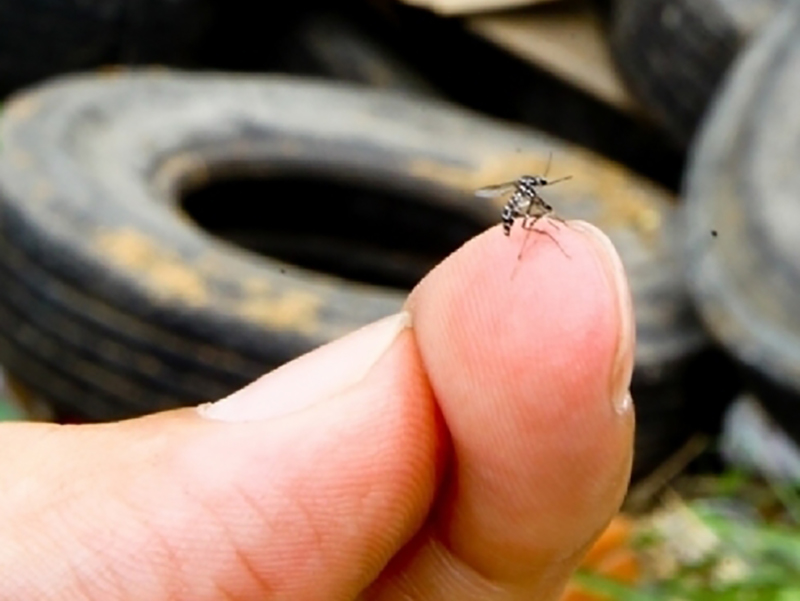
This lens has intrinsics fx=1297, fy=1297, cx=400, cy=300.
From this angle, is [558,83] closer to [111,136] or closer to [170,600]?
[111,136]

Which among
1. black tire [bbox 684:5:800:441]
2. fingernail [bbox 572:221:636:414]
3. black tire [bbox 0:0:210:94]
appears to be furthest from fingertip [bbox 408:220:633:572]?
black tire [bbox 0:0:210:94]

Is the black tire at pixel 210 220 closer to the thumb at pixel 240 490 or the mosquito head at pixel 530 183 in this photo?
the mosquito head at pixel 530 183

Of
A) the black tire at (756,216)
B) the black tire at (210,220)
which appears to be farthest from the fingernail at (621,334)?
the black tire at (756,216)

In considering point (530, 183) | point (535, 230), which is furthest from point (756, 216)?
point (535, 230)

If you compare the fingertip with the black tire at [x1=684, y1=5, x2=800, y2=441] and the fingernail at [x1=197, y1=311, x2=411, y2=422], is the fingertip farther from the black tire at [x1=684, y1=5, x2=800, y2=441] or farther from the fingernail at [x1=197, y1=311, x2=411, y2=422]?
the black tire at [x1=684, y1=5, x2=800, y2=441]

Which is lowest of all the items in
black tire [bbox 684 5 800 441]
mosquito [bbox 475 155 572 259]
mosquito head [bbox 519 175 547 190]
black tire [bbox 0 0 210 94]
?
black tire [bbox 0 0 210 94]

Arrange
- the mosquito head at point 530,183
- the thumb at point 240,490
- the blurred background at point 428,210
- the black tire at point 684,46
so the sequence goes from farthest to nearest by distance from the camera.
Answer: the black tire at point 684,46 → the blurred background at point 428,210 → the mosquito head at point 530,183 → the thumb at point 240,490

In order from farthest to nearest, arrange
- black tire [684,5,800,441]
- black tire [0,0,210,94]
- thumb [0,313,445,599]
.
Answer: black tire [0,0,210,94] < black tire [684,5,800,441] < thumb [0,313,445,599]
